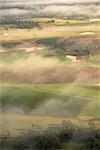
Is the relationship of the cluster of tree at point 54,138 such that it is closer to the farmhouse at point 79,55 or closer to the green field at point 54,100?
the green field at point 54,100

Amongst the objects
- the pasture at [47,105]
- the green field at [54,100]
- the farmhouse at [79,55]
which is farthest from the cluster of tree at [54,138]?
the farmhouse at [79,55]

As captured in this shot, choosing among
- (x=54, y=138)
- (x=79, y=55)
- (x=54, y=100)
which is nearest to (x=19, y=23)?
(x=79, y=55)

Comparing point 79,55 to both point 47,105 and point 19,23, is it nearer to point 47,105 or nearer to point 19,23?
point 47,105

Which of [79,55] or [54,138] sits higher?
[79,55]

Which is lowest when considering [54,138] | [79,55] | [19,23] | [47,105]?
[54,138]

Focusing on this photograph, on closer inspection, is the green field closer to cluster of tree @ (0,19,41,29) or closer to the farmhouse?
the farmhouse
